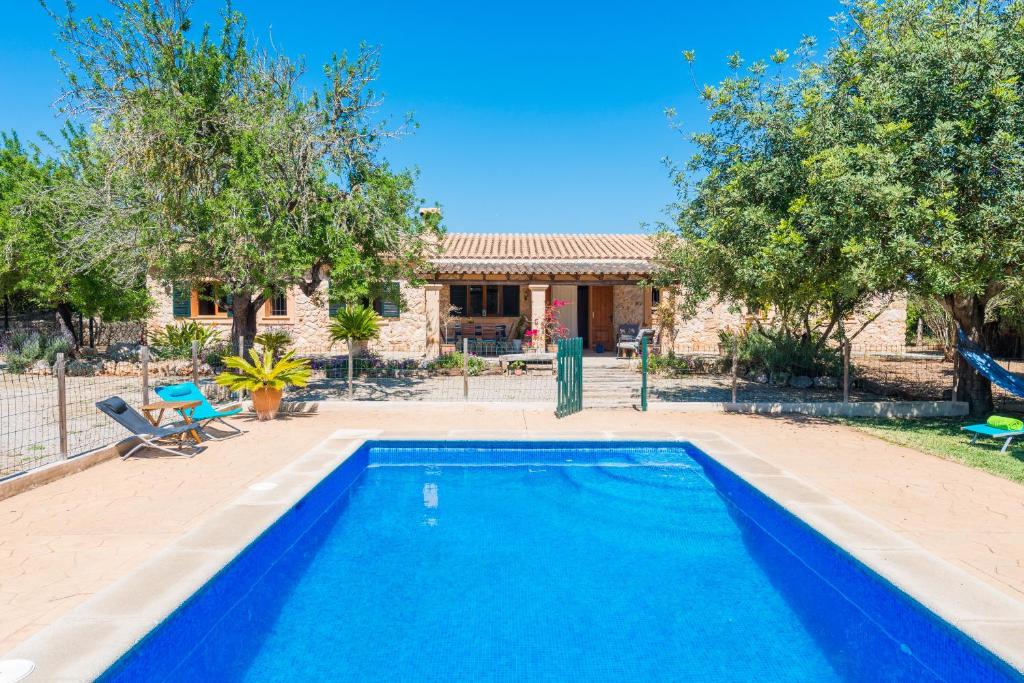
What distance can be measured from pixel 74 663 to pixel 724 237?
8.88 meters

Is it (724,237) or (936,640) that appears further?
(724,237)

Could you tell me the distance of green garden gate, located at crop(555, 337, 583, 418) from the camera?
9531mm

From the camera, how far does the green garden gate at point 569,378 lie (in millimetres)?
9531

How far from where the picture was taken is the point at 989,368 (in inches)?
326

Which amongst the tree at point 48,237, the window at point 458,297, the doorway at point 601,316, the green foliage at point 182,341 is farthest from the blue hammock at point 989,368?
the green foliage at point 182,341

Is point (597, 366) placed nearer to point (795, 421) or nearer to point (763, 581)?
point (795, 421)

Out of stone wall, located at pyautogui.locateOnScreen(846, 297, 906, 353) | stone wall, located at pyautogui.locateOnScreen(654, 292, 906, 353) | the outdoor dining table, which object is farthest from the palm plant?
stone wall, located at pyautogui.locateOnScreen(846, 297, 906, 353)

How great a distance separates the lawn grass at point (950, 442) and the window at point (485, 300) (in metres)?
12.7

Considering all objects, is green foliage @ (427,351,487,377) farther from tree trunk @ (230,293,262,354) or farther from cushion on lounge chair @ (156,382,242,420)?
cushion on lounge chair @ (156,382,242,420)

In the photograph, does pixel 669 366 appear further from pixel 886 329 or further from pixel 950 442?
pixel 886 329

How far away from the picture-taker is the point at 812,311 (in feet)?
49.0

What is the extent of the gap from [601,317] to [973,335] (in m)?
12.6

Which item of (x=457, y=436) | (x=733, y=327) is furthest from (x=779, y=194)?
(x=733, y=327)

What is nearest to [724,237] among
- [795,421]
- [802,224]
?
[802,224]
